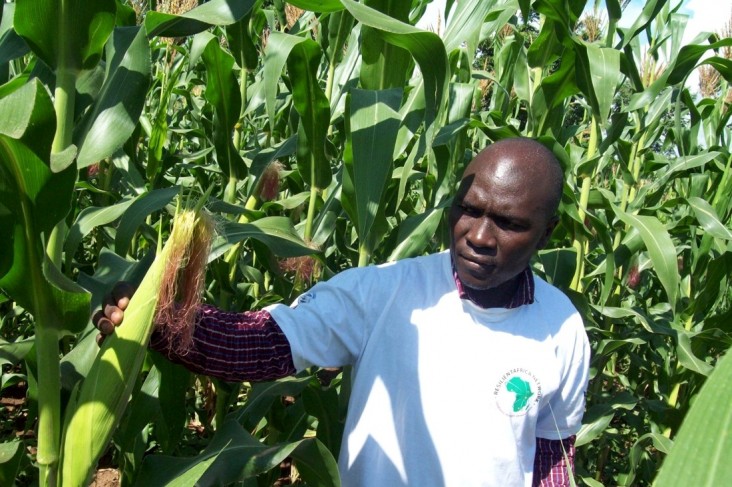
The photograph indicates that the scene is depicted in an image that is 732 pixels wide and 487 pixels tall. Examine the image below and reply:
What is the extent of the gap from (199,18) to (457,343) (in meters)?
0.96

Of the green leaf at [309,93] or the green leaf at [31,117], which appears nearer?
the green leaf at [31,117]

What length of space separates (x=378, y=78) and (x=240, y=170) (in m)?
0.73

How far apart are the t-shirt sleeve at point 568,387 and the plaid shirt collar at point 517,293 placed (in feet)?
0.47

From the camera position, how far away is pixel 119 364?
124 cm

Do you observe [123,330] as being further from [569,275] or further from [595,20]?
[595,20]

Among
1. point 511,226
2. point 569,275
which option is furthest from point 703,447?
point 569,275

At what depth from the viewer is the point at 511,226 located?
5.43 feet

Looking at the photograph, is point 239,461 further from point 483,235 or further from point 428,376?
point 483,235

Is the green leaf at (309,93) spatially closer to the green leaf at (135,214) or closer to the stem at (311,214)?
the stem at (311,214)

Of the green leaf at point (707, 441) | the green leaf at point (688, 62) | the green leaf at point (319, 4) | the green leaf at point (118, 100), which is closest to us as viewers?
the green leaf at point (707, 441)

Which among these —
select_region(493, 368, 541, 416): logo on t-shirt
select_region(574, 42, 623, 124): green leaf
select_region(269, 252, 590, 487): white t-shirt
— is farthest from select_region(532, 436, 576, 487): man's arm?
select_region(574, 42, 623, 124): green leaf

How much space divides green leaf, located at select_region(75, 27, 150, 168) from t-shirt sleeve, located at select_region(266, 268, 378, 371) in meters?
0.51

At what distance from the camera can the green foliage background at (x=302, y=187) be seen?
131 centimetres

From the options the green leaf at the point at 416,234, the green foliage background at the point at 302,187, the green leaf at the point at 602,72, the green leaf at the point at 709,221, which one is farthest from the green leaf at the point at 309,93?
the green leaf at the point at 709,221
